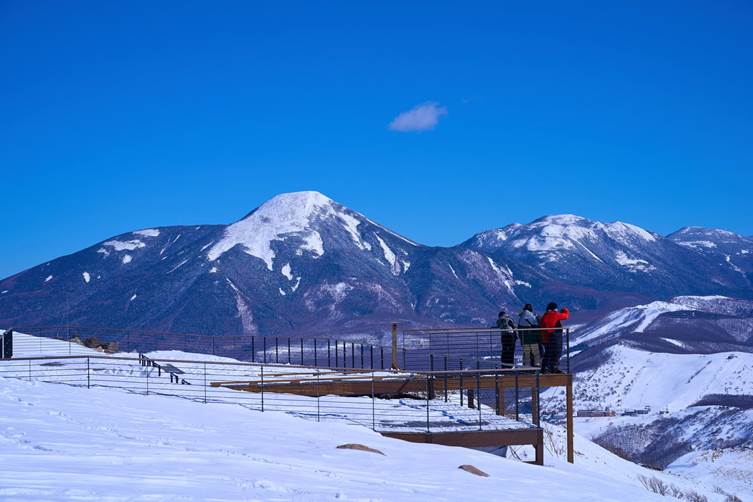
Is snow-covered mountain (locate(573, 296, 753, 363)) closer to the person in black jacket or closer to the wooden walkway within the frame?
the person in black jacket

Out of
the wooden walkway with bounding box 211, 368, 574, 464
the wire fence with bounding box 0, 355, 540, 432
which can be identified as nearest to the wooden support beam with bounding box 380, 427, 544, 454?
the wire fence with bounding box 0, 355, 540, 432

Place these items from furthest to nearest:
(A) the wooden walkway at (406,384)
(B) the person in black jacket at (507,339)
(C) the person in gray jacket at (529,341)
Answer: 1. (B) the person in black jacket at (507,339)
2. (C) the person in gray jacket at (529,341)
3. (A) the wooden walkway at (406,384)

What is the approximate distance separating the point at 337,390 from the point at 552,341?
4.76 meters

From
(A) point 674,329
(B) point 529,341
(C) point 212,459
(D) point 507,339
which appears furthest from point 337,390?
(A) point 674,329

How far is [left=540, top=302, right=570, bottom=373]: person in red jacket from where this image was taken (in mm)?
22375

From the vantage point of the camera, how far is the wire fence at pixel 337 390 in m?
18.2

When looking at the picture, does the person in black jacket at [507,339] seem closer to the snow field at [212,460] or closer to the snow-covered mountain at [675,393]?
the snow field at [212,460]

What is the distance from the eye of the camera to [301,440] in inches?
564

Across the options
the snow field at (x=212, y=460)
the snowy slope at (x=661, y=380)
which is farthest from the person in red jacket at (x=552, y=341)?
the snowy slope at (x=661, y=380)

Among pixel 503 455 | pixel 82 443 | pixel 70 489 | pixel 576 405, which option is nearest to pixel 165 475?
pixel 70 489

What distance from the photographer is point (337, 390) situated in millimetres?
22781

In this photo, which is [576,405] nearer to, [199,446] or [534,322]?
[534,322]

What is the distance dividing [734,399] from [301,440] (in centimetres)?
6715

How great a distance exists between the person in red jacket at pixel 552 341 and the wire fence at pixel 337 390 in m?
0.50
